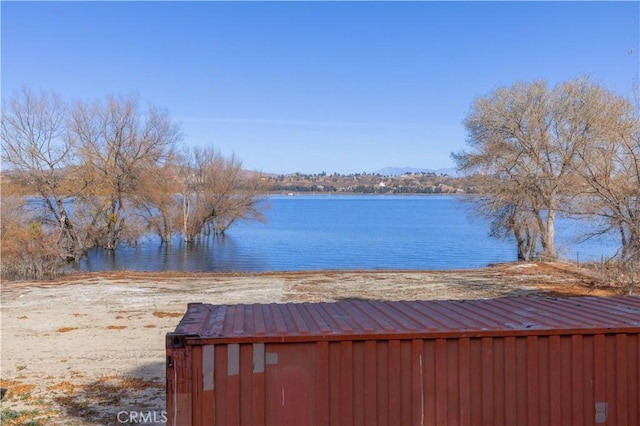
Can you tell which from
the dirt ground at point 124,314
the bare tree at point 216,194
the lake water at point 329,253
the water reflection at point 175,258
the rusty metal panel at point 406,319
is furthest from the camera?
the bare tree at point 216,194

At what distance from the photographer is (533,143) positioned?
29.0m

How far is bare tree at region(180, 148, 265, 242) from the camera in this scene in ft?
164

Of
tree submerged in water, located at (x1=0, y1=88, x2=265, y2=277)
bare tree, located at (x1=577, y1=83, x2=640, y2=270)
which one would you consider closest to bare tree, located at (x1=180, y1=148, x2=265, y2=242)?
tree submerged in water, located at (x1=0, y1=88, x2=265, y2=277)

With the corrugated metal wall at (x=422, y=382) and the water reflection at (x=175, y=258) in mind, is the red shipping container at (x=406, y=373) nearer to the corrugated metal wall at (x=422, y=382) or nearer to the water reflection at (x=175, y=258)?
the corrugated metal wall at (x=422, y=382)

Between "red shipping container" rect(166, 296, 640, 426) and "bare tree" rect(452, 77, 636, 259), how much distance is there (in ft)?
75.3

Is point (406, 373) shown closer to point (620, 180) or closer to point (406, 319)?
point (406, 319)

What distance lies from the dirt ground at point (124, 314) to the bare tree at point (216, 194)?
989 inches

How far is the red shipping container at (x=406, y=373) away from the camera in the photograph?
521cm

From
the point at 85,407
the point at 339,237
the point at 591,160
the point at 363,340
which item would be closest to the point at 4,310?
the point at 85,407

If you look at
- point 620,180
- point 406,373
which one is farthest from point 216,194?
point 406,373

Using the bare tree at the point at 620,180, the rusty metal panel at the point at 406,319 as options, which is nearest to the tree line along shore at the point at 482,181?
the bare tree at the point at 620,180

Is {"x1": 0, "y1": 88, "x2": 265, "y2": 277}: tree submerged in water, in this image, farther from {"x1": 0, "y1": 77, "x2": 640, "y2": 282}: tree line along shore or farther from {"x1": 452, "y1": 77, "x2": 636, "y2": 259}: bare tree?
{"x1": 452, "y1": 77, "x2": 636, "y2": 259}: bare tree

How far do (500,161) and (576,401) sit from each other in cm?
2608

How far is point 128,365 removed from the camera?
10289mm
